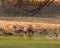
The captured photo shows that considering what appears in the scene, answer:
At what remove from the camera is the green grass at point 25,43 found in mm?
16423

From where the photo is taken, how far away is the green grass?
16423mm

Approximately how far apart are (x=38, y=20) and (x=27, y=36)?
1.97 meters

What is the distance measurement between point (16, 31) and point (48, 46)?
111 inches

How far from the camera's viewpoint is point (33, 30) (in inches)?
744

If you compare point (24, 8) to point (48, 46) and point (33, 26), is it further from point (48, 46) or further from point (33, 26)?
point (48, 46)

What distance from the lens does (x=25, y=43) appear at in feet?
55.8

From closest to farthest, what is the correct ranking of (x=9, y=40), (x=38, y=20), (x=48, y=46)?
(x=48, y=46) < (x=9, y=40) < (x=38, y=20)

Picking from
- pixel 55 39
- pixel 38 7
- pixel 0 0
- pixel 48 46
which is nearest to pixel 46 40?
pixel 55 39

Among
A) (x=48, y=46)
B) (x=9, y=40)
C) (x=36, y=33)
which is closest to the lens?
(x=48, y=46)

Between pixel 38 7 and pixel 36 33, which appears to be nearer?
pixel 36 33

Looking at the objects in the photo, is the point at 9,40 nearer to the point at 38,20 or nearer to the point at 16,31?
the point at 16,31

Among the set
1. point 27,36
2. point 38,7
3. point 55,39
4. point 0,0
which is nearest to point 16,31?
point 27,36

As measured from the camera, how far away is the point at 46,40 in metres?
18.0

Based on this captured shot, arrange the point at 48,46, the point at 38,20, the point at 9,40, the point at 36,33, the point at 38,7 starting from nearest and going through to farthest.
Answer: the point at 48,46, the point at 9,40, the point at 36,33, the point at 38,20, the point at 38,7
